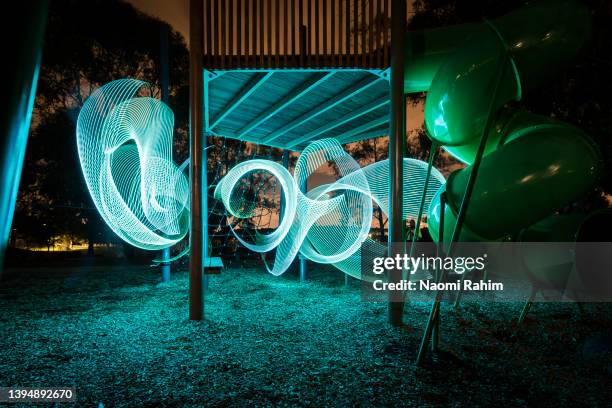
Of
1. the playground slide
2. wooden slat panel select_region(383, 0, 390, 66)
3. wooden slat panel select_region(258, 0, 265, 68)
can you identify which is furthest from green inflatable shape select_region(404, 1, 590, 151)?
wooden slat panel select_region(258, 0, 265, 68)

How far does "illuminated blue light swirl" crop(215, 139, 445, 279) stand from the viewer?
7.69m

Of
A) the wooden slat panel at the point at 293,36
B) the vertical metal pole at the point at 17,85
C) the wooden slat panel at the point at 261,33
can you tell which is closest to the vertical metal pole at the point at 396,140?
the wooden slat panel at the point at 293,36

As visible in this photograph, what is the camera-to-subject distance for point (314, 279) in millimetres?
9953

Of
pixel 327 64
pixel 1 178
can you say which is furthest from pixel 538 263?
pixel 1 178

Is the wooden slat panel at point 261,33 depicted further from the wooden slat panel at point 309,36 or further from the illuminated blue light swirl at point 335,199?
the illuminated blue light swirl at point 335,199

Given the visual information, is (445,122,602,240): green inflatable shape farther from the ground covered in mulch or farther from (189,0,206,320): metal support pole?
(189,0,206,320): metal support pole

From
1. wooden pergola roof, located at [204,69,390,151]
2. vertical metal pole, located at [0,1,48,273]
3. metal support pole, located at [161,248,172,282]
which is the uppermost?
wooden pergola roof, located at [204,69,390,151]

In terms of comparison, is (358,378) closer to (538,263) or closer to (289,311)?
(289,311)

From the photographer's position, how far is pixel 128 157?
9.21 m

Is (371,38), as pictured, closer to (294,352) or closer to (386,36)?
(386,36)

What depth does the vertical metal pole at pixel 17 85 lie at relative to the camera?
2.09 ft

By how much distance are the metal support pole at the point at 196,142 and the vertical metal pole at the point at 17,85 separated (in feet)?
16.2

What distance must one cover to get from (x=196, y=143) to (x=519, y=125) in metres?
4.53

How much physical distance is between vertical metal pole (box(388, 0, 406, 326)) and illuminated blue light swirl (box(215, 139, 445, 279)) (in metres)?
1.62
